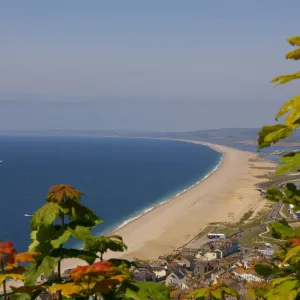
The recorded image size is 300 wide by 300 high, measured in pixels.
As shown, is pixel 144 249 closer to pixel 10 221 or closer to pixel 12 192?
pixel 10 221

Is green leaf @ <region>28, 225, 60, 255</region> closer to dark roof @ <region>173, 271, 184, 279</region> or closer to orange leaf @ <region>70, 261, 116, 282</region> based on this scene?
orange leaf @ <region>70, 261, 116, 282</region>

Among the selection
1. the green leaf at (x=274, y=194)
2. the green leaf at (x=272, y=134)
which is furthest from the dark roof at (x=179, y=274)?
the green leaf at (x=272, y=134)

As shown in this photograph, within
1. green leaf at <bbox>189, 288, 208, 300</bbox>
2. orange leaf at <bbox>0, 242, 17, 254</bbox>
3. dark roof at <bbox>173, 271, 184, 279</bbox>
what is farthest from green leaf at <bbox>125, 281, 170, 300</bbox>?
dark roof at <bbox>173, 271, 184, 279</bbox>

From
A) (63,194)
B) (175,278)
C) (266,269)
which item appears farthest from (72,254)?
(175,278)

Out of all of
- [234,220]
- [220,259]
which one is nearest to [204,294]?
[220,259]

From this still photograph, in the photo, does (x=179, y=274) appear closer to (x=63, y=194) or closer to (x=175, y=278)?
(x=175, y=278)

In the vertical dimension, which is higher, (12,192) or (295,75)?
(295,75)
